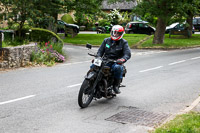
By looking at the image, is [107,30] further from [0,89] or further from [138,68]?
[0,89]

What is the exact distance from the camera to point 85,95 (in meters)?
7.56

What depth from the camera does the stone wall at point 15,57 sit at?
13484mm

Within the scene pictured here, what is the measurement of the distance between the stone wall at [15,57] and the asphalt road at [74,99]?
560mm

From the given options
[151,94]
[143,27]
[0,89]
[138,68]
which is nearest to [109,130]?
[151,94]

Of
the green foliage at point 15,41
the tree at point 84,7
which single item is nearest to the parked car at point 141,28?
the tree at point 84,7

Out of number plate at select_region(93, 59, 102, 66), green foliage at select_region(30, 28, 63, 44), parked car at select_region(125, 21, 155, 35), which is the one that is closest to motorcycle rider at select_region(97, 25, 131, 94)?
number plate at select_region(93, 59, 102, 66)

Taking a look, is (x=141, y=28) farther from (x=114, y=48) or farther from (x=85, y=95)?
(x=85, y=95)

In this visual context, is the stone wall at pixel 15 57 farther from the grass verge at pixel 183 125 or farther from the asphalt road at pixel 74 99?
the grass verge at pixel 183 125

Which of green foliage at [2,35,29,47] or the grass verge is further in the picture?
green foliage at [2,35,29,47]

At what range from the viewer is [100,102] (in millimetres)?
8219

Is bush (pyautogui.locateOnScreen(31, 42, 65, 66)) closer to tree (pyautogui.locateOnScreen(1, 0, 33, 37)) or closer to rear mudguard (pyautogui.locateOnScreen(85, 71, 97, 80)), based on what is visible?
tree (pyautogui.locateOnScreen(1, 0, 33, 37))

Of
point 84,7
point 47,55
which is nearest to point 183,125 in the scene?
point 47,55

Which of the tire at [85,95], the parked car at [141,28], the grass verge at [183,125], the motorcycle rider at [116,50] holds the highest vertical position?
the parked car at [141,28]

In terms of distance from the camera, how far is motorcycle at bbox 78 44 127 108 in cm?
737
